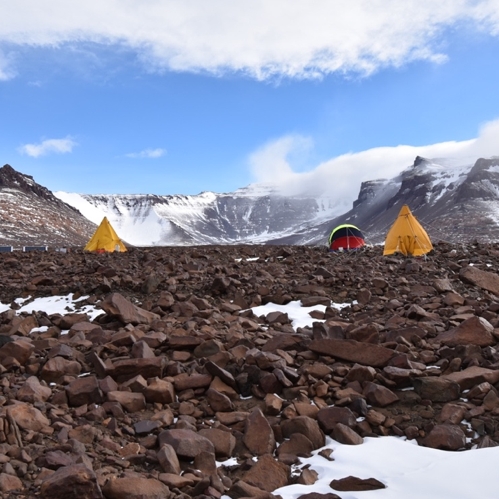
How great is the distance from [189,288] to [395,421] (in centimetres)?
556

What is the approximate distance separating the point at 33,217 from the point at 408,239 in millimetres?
103949

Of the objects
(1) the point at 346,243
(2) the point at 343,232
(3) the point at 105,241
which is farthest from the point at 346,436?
(2) the point at 343,232

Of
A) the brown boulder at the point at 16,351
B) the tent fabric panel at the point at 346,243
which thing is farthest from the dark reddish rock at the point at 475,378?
the tent fabric panel at the point at 346,243

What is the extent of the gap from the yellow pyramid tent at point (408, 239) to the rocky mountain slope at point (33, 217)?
7200 cm

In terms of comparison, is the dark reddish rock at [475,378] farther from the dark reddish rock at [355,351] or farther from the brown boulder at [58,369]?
the brown boulder at [58,369]

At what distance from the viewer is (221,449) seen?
12.4 ft

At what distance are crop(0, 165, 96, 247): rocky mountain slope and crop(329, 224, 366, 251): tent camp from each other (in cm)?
6660

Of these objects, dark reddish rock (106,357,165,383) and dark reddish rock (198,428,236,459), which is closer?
dark reddish rock (198,428,236,459)

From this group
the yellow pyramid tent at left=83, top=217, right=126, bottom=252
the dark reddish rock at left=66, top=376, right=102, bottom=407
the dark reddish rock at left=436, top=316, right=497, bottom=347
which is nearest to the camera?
the dark reddish rock at left=66, top=376, right=102, bottom=407

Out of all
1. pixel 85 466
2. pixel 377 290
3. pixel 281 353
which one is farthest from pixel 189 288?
pixel 85 466

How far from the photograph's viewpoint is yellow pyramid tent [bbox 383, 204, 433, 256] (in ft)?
51.6

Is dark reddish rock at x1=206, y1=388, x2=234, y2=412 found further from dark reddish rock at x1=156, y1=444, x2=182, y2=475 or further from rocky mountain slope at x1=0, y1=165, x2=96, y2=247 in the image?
rocky mountain slope at x1=0, y1=165, x2=96, y2=247

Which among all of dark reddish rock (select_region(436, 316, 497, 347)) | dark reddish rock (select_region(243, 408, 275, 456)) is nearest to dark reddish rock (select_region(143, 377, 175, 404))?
dark reddish rock (select_region(243, 408, 275, 456))

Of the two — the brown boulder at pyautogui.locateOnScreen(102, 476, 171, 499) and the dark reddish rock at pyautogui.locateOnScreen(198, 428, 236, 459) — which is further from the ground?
the dark reddish rock at pyautogui.locateOnScreen(198, 428, 236, 459)
